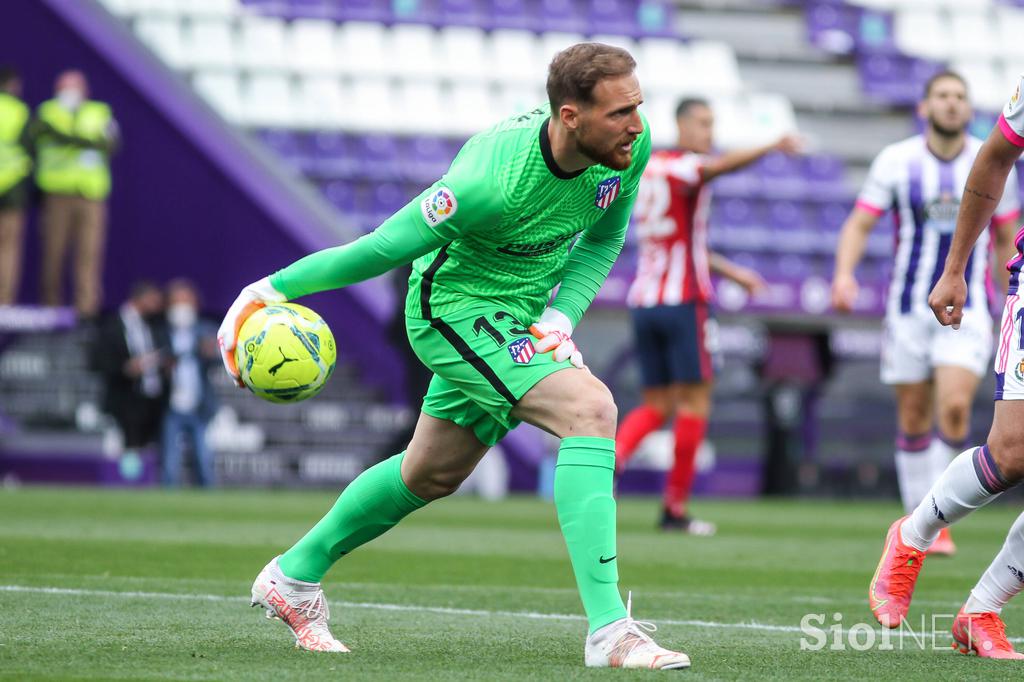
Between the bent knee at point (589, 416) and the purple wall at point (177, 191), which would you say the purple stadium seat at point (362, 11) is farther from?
the bent knee at point (589, 416)

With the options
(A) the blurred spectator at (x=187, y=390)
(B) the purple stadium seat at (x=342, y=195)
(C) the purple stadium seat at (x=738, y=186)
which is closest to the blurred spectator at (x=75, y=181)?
(A) the blurred spectator at (x=187, y=390)

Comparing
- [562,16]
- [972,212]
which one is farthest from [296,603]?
[562,16]

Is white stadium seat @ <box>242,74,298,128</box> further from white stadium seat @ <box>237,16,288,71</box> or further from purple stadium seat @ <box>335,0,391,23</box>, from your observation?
purple stadium seat @ <box>335,0,391,23</box>

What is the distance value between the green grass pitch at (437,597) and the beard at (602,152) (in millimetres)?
1382

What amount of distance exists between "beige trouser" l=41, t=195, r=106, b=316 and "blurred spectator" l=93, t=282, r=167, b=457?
1.93ft

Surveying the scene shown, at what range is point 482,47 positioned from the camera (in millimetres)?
20078

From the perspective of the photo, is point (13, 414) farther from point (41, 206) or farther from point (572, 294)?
point (572, 294)

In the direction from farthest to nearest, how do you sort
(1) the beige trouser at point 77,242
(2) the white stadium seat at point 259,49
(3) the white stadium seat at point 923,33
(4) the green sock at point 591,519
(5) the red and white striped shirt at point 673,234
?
(3) the white stadium seat at point 923,33, (2) the white stadium seat at point 259,49, (1) the beige trouser at point 77,242, (5) the red and white striped shirt at point 673,234, (4) the green sock at point 591,519

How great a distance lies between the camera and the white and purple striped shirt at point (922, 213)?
8.53 m

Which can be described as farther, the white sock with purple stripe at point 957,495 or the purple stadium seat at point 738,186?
the purple stadium seat at point 738,186

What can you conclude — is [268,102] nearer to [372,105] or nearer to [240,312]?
[372,105]

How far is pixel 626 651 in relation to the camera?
4.22 m

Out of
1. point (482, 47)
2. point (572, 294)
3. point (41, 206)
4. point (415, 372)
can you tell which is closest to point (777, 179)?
point (482, 47)

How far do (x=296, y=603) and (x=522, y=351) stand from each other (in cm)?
105
